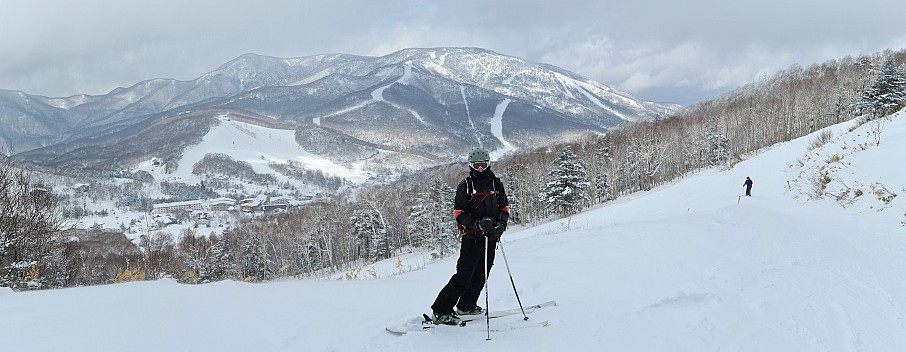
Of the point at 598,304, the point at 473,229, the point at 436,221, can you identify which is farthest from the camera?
the point at 436,221

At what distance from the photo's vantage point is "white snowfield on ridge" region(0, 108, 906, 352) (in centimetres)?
399

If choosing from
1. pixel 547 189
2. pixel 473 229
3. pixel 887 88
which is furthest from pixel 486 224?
pixel 887 88

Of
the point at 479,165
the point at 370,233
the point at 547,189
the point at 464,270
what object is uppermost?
the point at 547,189

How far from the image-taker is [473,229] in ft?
14.9

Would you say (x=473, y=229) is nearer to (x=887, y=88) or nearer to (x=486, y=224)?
(x=486, y=224)

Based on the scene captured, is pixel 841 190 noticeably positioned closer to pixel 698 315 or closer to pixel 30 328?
pixel 698 315

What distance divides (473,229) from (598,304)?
1721 mm

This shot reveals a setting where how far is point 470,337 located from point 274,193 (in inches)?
7275

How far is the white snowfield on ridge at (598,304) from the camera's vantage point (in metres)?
3.99

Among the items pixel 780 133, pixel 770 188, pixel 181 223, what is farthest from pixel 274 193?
pixel 770 188

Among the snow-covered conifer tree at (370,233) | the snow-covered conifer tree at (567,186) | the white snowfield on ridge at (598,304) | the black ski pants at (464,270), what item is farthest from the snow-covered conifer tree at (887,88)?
the snow-covered conifer tree at (370,233)

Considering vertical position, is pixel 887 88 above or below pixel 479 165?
above

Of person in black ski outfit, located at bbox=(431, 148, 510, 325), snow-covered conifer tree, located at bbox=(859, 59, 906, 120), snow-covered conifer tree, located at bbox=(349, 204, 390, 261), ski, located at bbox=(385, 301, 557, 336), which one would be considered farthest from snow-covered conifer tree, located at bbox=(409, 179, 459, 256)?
snow-covered conifer tree, located at bbox=(859, 59, 906, 120)

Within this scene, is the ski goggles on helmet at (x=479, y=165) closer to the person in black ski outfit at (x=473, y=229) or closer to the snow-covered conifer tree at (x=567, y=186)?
the person in black ski outfit at (x=473, y=229)
